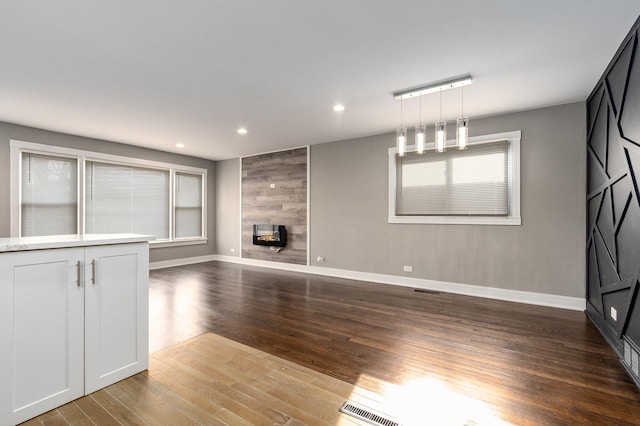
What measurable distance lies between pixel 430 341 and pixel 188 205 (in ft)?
21.4

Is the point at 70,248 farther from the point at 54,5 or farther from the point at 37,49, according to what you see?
the point at 37,49

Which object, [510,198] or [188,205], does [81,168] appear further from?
[510,198]

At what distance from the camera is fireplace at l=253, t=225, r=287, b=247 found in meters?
6.72

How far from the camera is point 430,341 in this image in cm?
293

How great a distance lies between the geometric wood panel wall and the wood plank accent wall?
15.1 ft

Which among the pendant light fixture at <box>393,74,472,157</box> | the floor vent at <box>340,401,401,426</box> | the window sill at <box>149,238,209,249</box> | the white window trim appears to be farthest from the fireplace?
A: the floor vent at <box>340,401,401,426</box>

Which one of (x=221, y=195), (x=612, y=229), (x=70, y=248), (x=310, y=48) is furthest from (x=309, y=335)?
(x=221, y=195)

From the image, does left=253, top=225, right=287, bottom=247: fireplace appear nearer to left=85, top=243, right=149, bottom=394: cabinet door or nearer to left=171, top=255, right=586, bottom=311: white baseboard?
left=171, top=255, right=586, bottom=311: white baseboard

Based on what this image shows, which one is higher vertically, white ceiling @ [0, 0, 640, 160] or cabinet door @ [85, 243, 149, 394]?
white ceiling @ [0, 0, 640, 160]

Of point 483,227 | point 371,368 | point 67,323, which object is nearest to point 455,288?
point 483,227

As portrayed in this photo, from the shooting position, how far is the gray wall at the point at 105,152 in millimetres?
4699

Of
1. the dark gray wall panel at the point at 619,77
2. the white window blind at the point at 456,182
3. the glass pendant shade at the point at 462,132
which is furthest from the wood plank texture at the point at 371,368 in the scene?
the dark gray wall panel at the point at 619,77

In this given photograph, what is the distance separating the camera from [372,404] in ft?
6.33

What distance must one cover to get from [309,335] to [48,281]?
2128 millimetres
